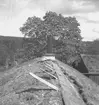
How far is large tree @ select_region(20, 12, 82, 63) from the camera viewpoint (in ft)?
99.1

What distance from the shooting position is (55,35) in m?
31.1

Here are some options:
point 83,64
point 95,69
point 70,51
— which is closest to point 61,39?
point 70,51

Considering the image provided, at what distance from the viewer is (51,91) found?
14.5 ft

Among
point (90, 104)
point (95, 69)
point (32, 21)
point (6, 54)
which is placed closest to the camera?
point (90, 104)

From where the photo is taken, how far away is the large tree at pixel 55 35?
30.2 m

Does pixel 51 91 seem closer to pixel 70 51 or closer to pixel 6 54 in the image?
pixel 70 51

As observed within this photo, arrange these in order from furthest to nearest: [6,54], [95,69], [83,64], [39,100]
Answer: [6,54] < [83,64] < [95,69] < [39,100]

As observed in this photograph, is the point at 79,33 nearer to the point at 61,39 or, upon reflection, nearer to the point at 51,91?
the point at 61,39

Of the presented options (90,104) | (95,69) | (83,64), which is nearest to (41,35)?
(83,64)

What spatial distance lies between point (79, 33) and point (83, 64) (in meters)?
5.60

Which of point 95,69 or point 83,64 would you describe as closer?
point 95,69

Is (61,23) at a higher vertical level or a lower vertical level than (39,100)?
higher

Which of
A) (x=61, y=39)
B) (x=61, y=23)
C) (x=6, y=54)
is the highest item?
(x=61, y=23)

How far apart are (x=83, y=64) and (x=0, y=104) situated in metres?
25.9
